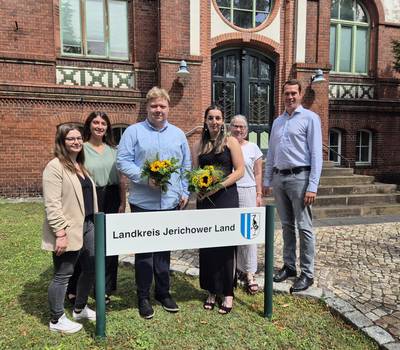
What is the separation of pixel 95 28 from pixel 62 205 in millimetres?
8673

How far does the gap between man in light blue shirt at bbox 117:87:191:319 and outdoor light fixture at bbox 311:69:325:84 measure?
322 inches

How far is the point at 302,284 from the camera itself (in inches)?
156

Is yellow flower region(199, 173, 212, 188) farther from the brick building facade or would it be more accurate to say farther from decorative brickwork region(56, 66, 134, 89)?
decorative brickwork region(56, 66, 134, 89)

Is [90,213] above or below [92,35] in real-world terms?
below

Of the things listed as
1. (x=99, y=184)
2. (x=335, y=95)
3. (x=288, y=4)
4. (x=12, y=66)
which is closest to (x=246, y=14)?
(x=288, y=4)

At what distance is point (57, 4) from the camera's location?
31.9ft

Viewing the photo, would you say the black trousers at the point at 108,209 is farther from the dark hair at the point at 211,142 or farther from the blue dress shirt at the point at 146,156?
the dark hair at the point at 211,142

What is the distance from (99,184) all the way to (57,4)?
8.22m

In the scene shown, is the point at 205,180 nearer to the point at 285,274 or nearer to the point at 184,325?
the point at 184,325

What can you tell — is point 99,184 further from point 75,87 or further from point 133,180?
point 75,87

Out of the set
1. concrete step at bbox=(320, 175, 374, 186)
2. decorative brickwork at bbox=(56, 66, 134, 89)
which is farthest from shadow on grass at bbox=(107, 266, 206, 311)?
decorative brickwork at bbox=(56, 66, 134, 89)

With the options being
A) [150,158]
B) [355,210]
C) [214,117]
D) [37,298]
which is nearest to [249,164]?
[214,117]

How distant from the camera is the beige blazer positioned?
9.45 ft

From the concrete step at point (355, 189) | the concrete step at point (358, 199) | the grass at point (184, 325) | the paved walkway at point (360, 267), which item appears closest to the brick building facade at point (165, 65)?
the concrete step at point (355, 189)
